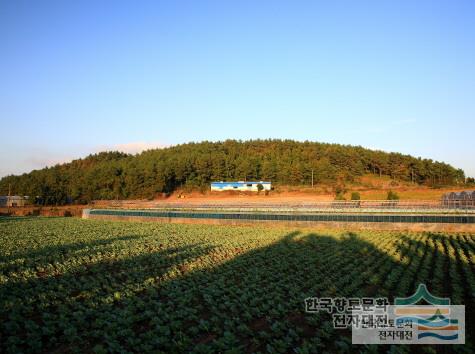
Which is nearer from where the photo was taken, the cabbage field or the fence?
the cabbage field

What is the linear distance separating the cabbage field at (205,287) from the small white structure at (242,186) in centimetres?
5883

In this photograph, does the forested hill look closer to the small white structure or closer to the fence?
the small white structure

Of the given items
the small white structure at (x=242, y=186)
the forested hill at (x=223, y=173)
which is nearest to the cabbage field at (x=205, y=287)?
the small white structure at (x=242, y=186)

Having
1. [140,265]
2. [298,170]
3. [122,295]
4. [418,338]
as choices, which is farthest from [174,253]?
[298,170]

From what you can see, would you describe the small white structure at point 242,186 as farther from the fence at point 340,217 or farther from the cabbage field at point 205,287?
the cabbage field at point 205,287

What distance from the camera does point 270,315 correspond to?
35.7 feet

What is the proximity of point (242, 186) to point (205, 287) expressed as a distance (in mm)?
72152

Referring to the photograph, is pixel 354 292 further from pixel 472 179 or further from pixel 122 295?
pixel 472 179

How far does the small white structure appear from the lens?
279ft

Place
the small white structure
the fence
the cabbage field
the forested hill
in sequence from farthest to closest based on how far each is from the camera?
the forested hill < the small white structure < the fence < the cabbage field

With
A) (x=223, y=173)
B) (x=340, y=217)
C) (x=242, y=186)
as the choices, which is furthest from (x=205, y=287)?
(x=223, y=173)

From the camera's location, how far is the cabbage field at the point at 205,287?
9.02 meters

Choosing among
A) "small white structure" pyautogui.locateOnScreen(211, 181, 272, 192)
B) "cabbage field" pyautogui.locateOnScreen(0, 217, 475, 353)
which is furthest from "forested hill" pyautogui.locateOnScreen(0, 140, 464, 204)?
"cabbage field" pyautogui.locateOnScreen(0, 217, 475, 353)

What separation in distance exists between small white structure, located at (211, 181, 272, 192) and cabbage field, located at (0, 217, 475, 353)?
5883 cm
